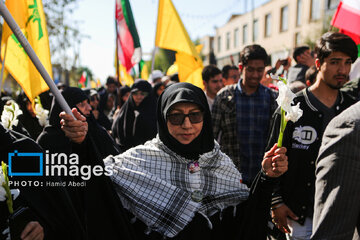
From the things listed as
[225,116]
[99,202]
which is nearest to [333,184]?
[99,202]

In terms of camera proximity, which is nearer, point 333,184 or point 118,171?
point 333,184

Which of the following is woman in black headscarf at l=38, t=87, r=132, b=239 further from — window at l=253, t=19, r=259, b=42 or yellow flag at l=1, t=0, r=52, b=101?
window at l=253, t=19, r=259, b=42

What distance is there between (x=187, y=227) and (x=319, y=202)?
31.0 inches

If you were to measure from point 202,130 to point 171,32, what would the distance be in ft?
10.00

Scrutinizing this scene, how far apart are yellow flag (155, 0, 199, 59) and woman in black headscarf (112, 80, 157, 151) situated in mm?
746

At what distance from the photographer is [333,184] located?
1.28 metres

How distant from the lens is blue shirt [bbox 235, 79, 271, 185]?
3209 millimetres

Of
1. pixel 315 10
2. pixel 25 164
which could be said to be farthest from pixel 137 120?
pixel 315 10

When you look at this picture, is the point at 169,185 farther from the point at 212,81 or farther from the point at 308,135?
the point at 212,81

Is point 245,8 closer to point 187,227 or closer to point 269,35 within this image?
point 269,35

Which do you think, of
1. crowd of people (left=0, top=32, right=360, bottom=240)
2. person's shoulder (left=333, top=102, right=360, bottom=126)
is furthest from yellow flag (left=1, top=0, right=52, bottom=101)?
person's shoulder (left=333, top=102, right=360, bottom=126)

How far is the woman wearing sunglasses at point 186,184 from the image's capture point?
1.84 metres

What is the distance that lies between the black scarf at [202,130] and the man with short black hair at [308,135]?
522mm

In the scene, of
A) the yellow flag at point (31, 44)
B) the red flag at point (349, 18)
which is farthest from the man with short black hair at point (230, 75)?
the yellow flag at point (31, 44)
